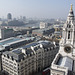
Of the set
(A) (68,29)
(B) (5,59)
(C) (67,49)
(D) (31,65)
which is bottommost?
(D) (31,65)

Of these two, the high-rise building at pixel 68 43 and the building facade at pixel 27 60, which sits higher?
the high-rise building at pixel 68 43

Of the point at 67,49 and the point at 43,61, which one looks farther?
the point at 43,61

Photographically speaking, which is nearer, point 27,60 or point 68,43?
point 68,43

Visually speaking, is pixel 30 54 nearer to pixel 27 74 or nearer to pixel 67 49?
pixel 27 74

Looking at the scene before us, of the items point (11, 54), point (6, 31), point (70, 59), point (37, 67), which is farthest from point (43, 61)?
point (6, 31)

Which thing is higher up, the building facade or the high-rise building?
the high-rise building

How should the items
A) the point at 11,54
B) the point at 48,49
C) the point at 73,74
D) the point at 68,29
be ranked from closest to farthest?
the point at 73,74 → the point at 68,29 → the point at 11,54 → the point at 48,49

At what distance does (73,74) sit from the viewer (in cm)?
3000

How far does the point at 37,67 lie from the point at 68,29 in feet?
97.4

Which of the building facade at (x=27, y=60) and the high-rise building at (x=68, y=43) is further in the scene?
the building facade at (x=27, y=60)

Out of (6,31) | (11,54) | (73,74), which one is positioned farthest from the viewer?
(6,31)

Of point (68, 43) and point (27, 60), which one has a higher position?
point (68, 43)

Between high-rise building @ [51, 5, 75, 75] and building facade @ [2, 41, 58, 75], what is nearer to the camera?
high-rise building @ [51, 5, 75, 75]

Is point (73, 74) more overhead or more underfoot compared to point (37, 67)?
more overhead
